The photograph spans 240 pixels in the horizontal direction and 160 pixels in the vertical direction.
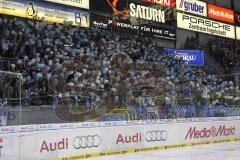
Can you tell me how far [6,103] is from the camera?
996 centimetres

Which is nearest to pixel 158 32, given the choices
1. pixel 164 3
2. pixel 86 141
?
pixel 164 3

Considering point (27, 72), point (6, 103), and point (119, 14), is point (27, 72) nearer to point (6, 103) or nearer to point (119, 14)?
point (6, 103)

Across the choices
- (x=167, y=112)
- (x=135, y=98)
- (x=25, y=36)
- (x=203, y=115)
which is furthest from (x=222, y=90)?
(x=25, y=36)

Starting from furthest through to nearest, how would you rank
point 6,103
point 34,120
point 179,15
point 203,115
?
point 179,15 < point 203,115 < point 34,120 < point 6,103

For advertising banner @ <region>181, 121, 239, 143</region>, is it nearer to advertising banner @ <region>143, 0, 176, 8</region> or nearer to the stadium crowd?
the stadium crowd

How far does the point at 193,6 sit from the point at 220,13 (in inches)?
115

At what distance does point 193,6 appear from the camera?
24922 millimetres

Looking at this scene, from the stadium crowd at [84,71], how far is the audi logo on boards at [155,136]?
1093 millimetres

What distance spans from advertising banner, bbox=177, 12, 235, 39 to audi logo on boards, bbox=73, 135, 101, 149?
1299 cm

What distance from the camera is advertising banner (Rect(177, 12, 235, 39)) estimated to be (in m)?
24.1

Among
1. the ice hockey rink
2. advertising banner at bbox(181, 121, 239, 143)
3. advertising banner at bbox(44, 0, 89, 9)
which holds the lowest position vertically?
the ice hockey rink

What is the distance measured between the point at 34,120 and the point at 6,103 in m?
0.99

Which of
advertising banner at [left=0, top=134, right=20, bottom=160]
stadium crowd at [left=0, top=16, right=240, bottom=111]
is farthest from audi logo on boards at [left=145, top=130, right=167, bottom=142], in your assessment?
advertising banner at [left=0, top=134, right=20, bottom=160]

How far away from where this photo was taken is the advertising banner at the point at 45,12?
15789 mm
